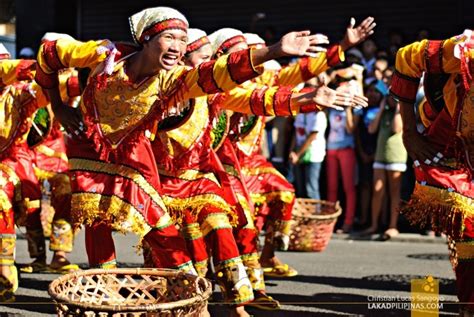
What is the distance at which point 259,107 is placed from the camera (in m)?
5.50

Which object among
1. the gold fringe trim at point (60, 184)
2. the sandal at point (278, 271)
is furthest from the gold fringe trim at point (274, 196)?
the gold fringe trim at point (60, 184)

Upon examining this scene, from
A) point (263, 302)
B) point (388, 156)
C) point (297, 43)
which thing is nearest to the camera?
point (297, 43)

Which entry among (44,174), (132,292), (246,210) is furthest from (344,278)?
(132,292)

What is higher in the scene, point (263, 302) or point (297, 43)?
point (297, 43)

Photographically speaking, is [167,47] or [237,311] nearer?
[167,47]

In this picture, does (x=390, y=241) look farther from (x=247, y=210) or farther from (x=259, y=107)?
(x=259, y=107)

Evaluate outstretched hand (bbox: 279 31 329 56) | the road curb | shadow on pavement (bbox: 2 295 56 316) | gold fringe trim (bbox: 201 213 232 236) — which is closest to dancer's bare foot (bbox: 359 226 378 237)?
the road curb

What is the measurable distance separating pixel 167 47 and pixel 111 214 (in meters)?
1.00

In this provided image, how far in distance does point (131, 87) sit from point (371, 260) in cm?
424

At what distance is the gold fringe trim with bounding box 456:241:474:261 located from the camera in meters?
5.12

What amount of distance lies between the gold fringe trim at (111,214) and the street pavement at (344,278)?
0.77m

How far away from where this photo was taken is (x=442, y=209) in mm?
5188

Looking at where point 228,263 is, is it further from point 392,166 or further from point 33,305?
point 392,166

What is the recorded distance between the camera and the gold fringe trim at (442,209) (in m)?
5.11
